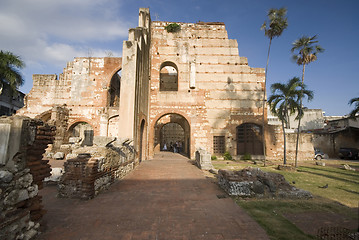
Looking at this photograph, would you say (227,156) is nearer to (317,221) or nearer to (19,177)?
(317,221)

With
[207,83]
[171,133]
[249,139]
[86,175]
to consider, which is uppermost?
[207,83]

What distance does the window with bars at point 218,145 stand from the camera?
650 inches

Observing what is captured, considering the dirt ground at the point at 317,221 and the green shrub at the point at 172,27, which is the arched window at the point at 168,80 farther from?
the dirt ground at the point at 317,221

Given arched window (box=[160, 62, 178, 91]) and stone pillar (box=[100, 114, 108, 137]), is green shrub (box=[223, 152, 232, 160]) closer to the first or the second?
arched window (box=[160, 62, 178, 91])

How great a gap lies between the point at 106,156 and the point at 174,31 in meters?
15.4

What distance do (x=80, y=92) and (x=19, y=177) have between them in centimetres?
1772

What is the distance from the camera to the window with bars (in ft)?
54.2

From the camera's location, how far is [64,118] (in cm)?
1709

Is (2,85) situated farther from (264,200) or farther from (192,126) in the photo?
(264,200)

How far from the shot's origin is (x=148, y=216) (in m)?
3.95

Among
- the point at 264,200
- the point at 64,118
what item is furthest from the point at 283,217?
the point at 64,118

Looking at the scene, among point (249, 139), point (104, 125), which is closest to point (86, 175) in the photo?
point (104, 125)

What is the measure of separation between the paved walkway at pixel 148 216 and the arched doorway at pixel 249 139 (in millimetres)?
12405

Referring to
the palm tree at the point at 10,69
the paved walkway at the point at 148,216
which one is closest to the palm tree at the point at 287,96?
the paved walkway at the point at 148,216
